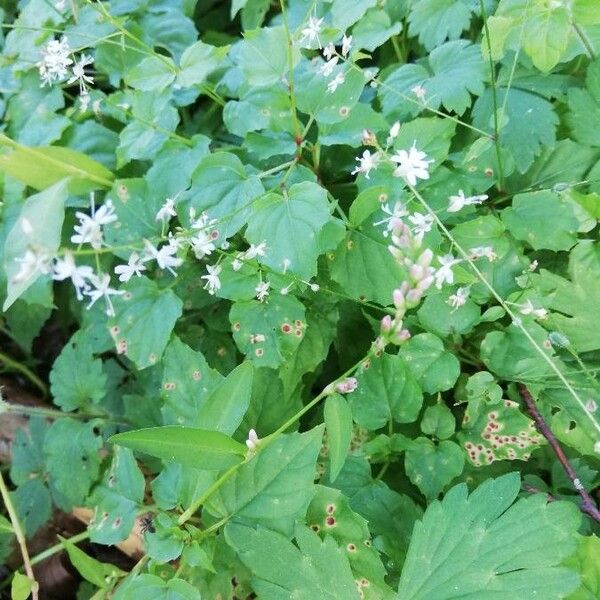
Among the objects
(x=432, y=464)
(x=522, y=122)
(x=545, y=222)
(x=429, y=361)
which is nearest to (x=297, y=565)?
(x=432, y=464)

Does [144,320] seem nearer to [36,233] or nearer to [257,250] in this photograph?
[257,250]

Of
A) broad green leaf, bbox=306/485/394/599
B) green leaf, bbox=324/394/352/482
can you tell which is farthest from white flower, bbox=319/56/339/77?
broad green leaf, bbox=306/485/394/599

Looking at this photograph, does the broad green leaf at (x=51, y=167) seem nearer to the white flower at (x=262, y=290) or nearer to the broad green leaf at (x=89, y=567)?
the white flower at (x=262, y=290)

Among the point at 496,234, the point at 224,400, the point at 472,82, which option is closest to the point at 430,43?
the point at 472,82

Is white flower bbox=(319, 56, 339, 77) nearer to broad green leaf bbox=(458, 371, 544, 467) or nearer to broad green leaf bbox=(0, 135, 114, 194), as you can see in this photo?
broad green leaf bbox=(0, 135, 114, 194)

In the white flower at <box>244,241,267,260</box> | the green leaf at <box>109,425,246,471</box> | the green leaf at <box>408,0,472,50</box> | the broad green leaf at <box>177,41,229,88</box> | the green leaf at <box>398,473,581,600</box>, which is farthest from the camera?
the green leaf at <box>408,0,472,50</box>

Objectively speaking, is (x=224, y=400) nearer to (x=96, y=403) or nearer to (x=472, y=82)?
(x=96, y=403)

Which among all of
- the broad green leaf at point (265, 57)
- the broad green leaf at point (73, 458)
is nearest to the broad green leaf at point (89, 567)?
the broad green leaf at point (73, 458)
